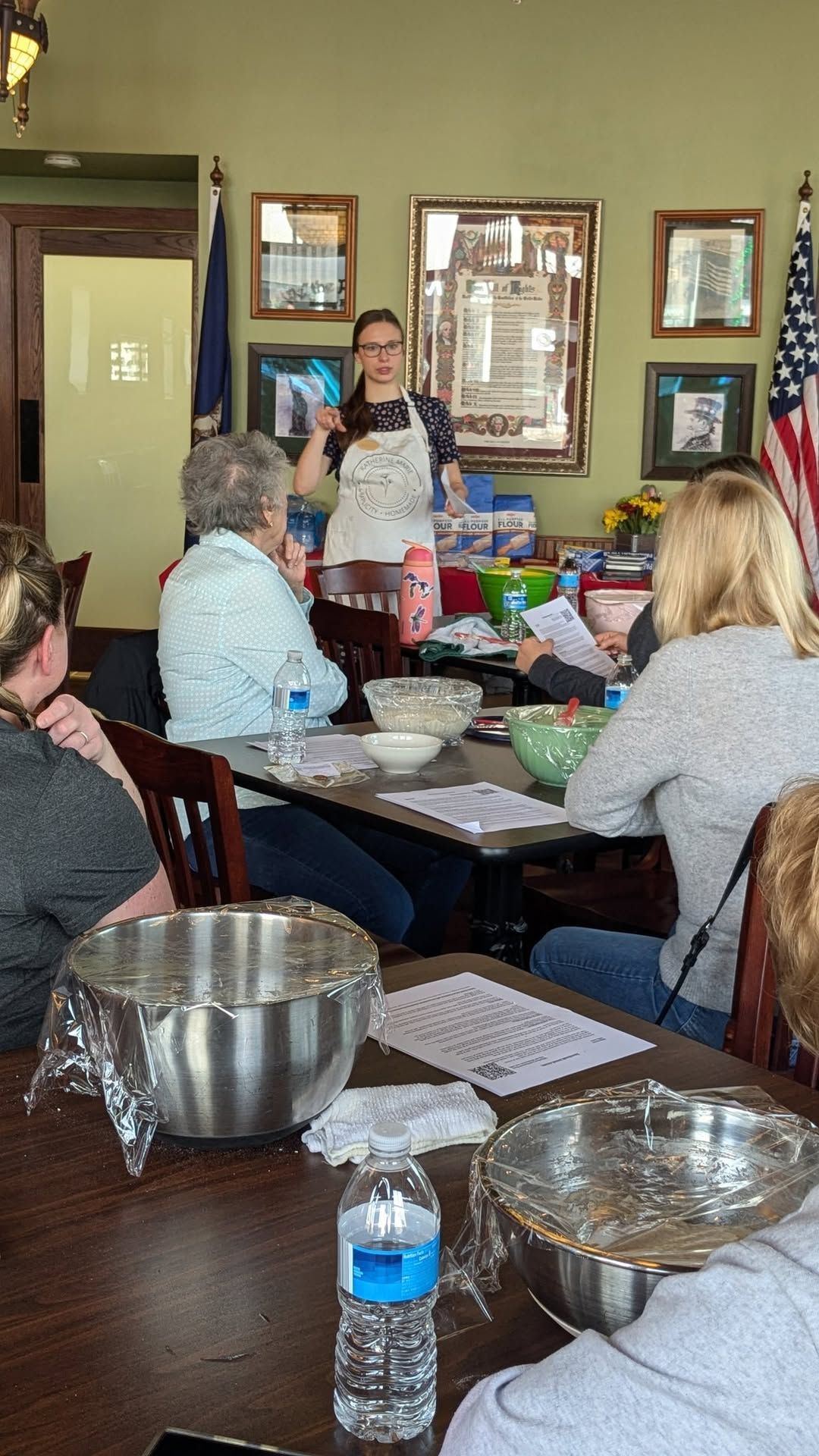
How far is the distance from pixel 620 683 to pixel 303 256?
4.18 metres

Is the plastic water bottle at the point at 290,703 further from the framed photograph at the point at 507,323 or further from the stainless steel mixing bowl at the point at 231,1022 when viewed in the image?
the framed photograph at the point at 507,323

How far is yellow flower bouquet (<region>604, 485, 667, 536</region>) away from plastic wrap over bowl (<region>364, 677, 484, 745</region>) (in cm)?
351

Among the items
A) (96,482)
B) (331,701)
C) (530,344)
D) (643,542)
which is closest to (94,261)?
(96,482)

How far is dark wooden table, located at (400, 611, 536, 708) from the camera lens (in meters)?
3.86

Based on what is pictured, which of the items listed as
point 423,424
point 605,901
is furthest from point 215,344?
point 605,901

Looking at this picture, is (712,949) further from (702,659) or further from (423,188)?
(423,188)

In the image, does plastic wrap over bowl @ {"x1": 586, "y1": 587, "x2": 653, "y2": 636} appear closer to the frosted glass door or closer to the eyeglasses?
the eyeglasses

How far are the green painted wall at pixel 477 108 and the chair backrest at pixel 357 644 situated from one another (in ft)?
10.1

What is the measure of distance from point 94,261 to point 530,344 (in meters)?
2.63

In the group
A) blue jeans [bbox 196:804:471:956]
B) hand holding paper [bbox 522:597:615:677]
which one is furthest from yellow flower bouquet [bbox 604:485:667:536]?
blue jeans [bbox 196:804:471:956]

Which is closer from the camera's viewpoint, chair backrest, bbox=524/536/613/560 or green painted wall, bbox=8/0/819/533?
green painted wall, bbox=8/0/819/533

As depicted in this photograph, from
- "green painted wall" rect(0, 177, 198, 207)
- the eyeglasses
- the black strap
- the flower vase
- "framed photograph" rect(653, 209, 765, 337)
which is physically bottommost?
the black strap

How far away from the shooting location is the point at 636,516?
20.7ft

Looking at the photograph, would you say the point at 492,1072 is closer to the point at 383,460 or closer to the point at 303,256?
the point at 383,460
